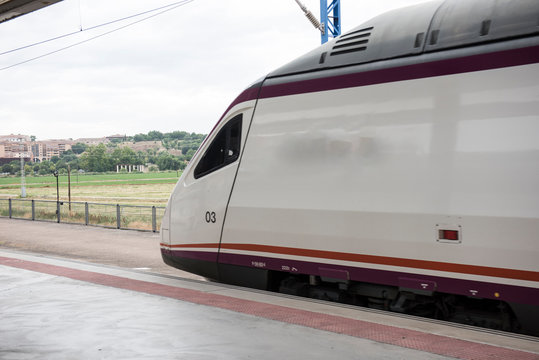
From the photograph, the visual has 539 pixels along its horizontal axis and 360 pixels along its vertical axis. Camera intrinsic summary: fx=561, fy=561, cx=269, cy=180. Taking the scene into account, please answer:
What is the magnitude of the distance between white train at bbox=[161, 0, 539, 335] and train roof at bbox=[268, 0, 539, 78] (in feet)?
0.05

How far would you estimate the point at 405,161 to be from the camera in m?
5.94

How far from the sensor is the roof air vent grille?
670cm

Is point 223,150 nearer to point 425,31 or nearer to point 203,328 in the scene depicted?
point 203,328

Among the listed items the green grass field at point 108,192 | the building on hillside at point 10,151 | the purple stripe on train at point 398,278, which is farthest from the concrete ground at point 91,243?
the building on hillside at point 10,151

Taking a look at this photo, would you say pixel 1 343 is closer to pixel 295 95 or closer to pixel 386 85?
pixel 295 95

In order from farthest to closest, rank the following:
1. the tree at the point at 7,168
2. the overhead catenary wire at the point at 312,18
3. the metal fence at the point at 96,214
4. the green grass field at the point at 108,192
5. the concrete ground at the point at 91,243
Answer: the tree at the point at 7,168, the green grass field at the point at 108,192, the metal fence at the point at 96,214, the overhead catenary wire at the point at 312,18, the concrete ground at the point at 91,243

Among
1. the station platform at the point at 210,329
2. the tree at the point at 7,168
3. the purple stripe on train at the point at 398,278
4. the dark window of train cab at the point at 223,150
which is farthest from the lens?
the tree at the point at 7,168

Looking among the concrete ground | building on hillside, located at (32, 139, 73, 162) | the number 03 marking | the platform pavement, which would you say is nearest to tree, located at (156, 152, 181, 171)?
building on hillside, located at (32, 139, 73, 162)

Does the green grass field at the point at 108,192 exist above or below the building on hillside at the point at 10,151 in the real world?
below

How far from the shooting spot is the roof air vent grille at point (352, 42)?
6.70 meters

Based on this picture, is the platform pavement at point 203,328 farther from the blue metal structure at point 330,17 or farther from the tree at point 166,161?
the tree at point 166,161

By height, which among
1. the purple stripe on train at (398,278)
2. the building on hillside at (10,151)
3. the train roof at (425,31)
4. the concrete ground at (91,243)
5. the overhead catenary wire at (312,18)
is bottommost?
the concrete ground at (91,243)

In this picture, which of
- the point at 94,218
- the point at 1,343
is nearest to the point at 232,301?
the point at 1,343

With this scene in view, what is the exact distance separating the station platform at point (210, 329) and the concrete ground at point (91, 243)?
13.9 ft
